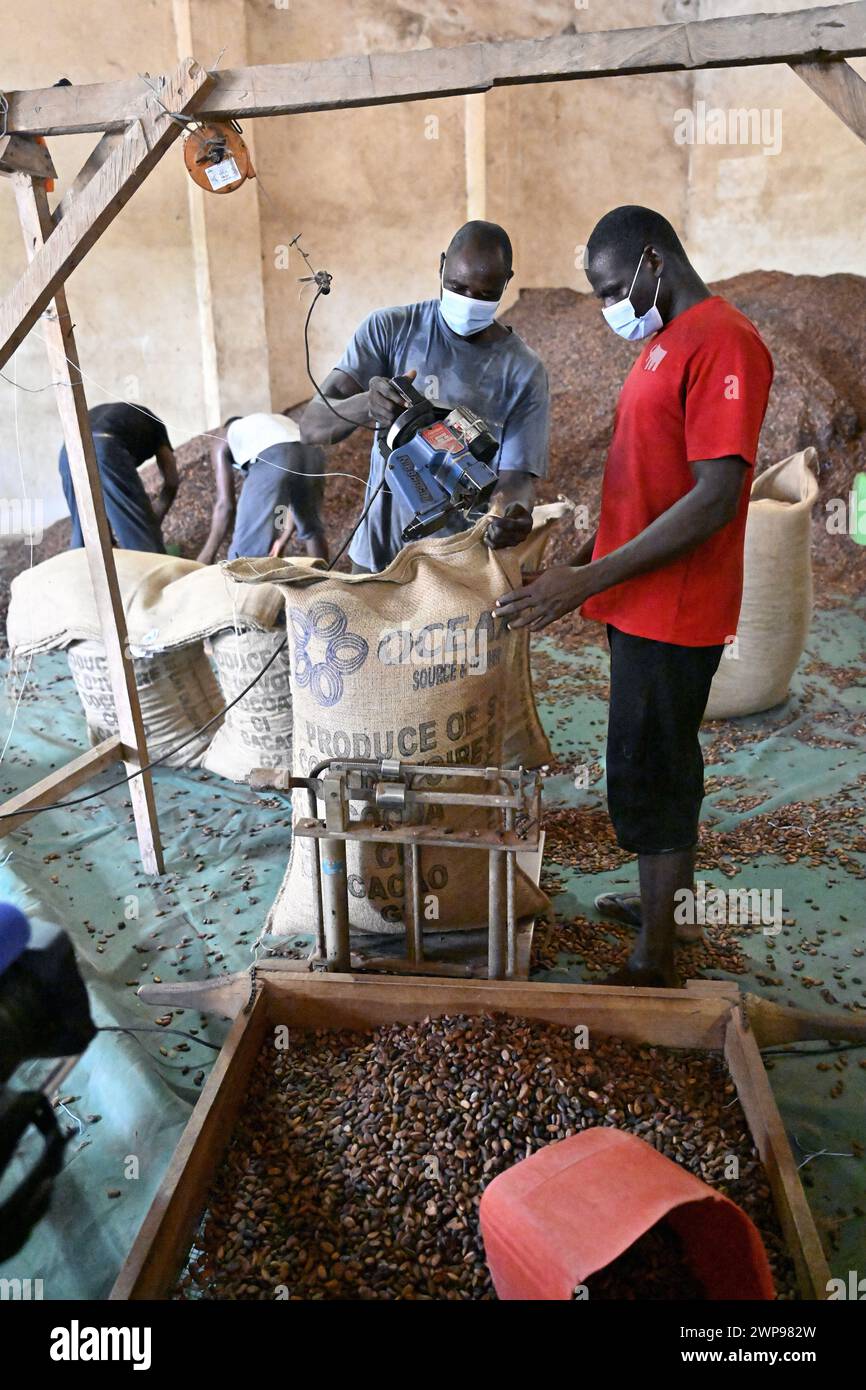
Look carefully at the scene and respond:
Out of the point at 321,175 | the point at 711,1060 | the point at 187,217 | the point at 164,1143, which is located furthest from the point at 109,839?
the point at 321,175

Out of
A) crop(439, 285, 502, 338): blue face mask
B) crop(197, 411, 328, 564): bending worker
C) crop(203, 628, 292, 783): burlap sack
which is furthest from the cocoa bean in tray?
crop(197, 411, 328, 564): bending worker

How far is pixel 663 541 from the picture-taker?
1701mm

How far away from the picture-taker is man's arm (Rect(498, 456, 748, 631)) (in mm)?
1653

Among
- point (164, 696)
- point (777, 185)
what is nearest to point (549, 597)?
point (164, 696)

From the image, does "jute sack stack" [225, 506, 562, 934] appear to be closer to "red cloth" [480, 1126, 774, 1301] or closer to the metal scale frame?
the metal scale frame

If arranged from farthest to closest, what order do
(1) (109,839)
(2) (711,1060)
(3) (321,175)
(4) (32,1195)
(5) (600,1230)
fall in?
(3) (321,175), (1) (109,839), (2) (711,1060), (4) (32,1195), (5) (600,1230)

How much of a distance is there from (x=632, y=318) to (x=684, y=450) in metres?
0.27

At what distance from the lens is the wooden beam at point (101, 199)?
1.80 m

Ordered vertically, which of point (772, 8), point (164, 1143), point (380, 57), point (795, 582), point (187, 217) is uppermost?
point (772, 8)

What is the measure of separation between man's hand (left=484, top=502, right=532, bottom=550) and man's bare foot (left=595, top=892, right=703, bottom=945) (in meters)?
1.04

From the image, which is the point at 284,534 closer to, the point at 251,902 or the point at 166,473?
the point at 166,473

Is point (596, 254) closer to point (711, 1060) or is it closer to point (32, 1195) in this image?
point (711, 1060)

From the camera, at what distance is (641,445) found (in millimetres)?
1765

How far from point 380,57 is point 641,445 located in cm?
87
